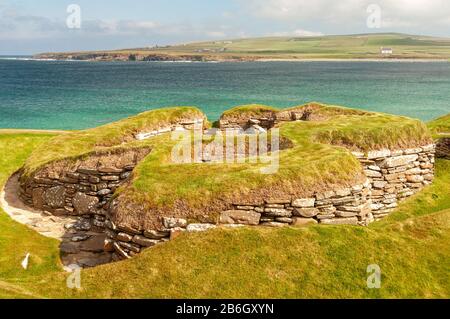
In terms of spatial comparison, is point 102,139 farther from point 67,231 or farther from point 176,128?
point 67,231

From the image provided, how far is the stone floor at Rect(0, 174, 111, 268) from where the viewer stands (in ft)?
51.2

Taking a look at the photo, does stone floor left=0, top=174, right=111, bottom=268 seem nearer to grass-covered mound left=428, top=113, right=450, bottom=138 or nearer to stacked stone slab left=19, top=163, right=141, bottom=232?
stacked stone slab left=19, top=163, right=141, bottom=232

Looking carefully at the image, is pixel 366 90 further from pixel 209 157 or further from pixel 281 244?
pixel 281 244

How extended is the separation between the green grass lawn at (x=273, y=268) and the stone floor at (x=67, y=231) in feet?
12.5

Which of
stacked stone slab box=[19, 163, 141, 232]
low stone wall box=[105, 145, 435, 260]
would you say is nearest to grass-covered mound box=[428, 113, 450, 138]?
low stone wall box=[105, 145, 435, 260]

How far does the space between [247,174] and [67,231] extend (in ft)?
30.0

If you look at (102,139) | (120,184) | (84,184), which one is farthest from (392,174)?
(102,139)

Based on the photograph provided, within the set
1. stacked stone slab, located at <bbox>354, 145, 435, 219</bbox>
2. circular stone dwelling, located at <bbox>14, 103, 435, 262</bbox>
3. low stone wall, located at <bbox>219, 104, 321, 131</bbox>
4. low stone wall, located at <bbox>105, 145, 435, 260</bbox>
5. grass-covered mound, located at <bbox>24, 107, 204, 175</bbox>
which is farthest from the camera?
low stone wall, located at <bbox>219, 104, 321, 131</bbox>

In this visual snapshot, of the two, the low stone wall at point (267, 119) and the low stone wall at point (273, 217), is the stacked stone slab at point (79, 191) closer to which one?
the low stone wall at point (273, 217)

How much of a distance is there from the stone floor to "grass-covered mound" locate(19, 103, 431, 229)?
2033 mm

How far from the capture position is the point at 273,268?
11.1 metres

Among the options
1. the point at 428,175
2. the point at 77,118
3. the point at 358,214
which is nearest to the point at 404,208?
the point at 428,175
